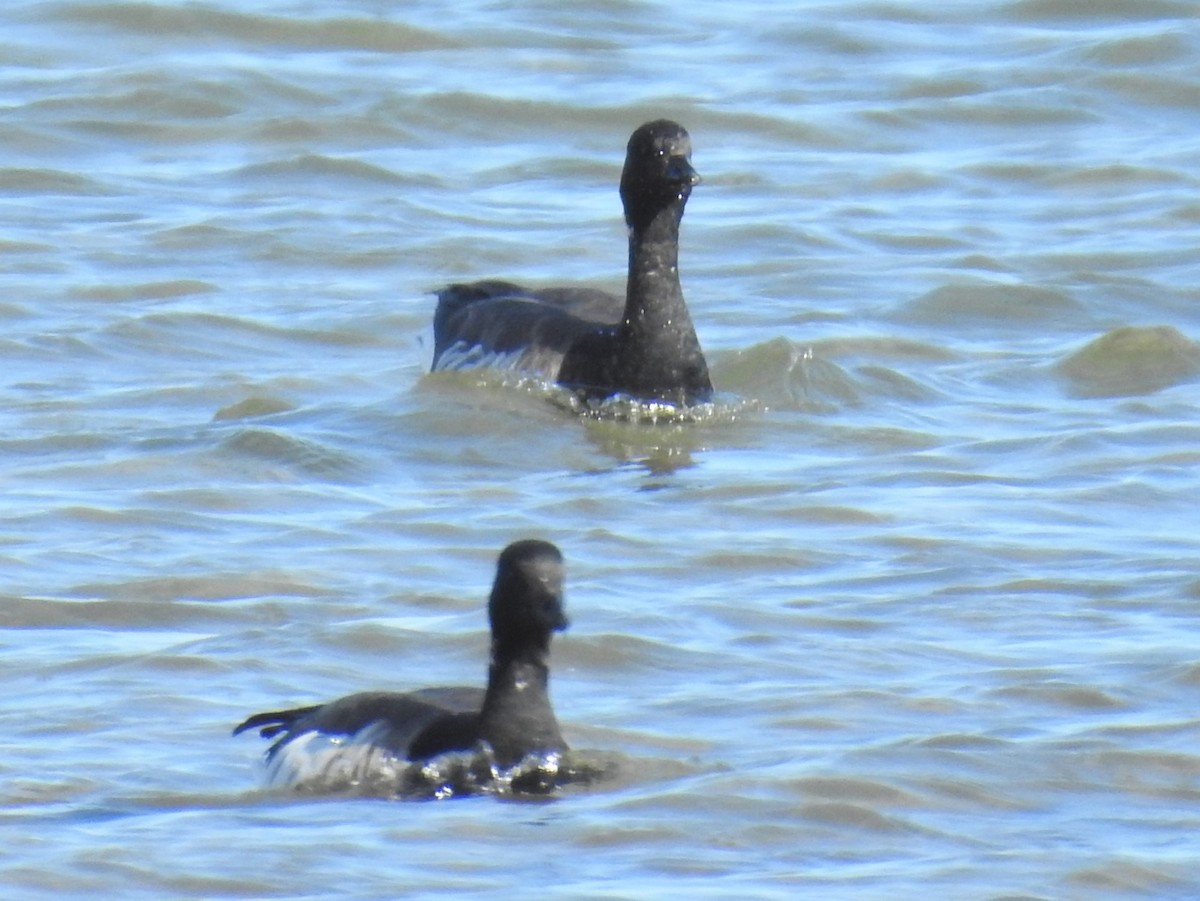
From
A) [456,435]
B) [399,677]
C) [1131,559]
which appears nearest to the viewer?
[399,677]

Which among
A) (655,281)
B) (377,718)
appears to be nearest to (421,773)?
(377,718)

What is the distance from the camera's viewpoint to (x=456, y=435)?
43.0ft

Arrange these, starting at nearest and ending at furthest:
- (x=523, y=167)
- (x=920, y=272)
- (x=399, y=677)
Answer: (x=399, y=677)
(x=920, y=272)
(x=523, y=167)

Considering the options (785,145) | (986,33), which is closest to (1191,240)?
(785,145)

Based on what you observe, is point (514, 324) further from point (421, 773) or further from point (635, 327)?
point (421, 773)

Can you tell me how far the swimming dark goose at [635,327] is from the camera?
13.8 m

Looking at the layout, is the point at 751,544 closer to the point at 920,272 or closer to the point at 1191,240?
the point at 920,272

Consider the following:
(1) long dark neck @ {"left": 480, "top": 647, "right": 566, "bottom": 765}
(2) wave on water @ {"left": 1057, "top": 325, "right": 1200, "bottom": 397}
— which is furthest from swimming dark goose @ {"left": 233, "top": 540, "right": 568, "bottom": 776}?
(2) wave on water @ {"left": 1057, "top": 325, "right": 1200, "bottom": 397}

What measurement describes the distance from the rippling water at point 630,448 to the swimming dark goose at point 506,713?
184mm

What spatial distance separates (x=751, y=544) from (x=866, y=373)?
3.18 m

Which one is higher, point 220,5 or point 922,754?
point 220,5

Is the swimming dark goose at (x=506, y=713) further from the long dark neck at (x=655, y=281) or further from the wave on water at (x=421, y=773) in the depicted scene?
the long dark neck at (x=655, y=281)

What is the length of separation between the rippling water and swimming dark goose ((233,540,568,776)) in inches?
7.2

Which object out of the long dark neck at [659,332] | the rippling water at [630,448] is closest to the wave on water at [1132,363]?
the rippling water at [630,448]
